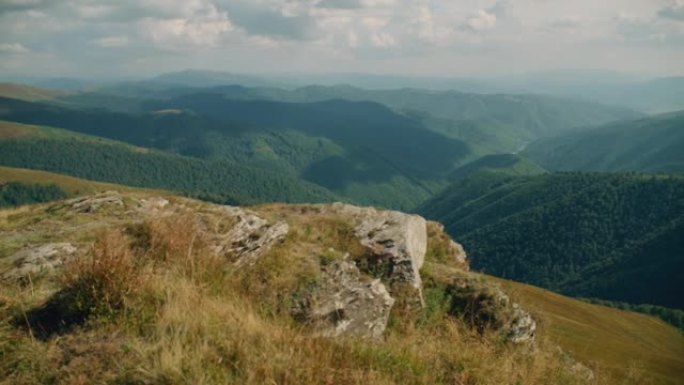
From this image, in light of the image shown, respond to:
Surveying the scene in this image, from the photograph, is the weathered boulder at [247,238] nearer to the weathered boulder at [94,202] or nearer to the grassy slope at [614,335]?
the weathered boulder at [94,202]

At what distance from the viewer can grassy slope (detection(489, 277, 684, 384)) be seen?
59.0m

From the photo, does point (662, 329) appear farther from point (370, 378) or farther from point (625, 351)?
point (370, 378)

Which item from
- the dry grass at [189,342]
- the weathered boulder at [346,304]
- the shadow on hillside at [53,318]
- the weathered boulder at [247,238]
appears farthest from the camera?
the weathered boulder at [247,238]

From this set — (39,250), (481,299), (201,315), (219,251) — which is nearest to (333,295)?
(219,251)

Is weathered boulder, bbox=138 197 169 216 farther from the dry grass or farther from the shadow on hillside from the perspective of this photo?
the shadow on hillside

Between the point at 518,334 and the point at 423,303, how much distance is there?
4.84m

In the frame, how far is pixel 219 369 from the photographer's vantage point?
639 centimetres

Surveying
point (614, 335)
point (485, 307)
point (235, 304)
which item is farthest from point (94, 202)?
point (614, 335)

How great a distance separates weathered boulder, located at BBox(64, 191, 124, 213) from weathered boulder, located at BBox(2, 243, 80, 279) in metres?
4.61

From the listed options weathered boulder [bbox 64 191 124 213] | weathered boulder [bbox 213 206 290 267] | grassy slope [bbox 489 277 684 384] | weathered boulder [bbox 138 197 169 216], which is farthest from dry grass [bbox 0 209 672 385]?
grassy slope [bbox 489 277 684 384]

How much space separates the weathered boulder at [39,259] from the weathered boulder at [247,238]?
10.8 feet

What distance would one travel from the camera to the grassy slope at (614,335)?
59006 millimetres

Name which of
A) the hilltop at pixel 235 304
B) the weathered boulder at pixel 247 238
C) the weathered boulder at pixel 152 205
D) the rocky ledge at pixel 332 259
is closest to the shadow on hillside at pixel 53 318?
the hilltop at pixel 235 304

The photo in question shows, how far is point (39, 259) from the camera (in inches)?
424
